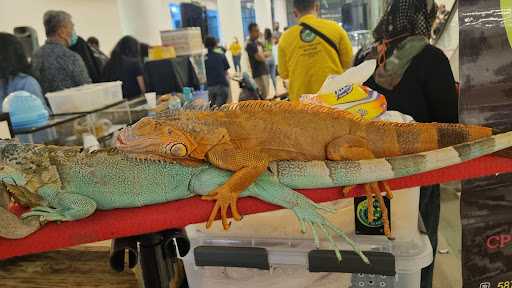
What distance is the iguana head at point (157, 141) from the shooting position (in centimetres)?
76

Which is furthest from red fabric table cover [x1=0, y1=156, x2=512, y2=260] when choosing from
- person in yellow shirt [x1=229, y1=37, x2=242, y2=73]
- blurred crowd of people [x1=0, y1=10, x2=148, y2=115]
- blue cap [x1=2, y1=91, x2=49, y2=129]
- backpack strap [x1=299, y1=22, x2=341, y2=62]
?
person in yellow shirt [x1=229, y1=37, x2=242, y2=73]

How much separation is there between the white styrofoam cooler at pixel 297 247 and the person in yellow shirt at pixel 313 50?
1.41 m

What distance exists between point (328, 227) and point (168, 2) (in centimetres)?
456

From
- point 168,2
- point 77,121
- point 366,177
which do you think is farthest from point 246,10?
point 366,177

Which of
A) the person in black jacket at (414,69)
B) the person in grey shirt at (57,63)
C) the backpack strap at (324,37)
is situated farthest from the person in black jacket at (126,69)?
the person in black jacket at (414,69)

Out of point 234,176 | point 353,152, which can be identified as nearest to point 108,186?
point 234,176

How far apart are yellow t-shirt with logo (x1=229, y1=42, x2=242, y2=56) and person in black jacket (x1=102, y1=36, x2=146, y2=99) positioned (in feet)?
3.50

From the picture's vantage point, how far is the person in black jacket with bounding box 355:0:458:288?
1.39 m

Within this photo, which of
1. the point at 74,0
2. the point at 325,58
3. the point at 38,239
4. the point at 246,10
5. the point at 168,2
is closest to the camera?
the point at 38,239

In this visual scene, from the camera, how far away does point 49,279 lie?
4.03 feet

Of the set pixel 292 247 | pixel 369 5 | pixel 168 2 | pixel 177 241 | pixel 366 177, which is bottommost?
pixel 292 247

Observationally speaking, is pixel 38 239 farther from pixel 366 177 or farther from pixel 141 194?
pixel 366 177

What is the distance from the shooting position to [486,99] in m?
0.98

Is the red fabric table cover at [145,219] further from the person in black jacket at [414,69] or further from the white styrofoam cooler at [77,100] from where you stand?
the white styrofoam cooler at [77,100]
